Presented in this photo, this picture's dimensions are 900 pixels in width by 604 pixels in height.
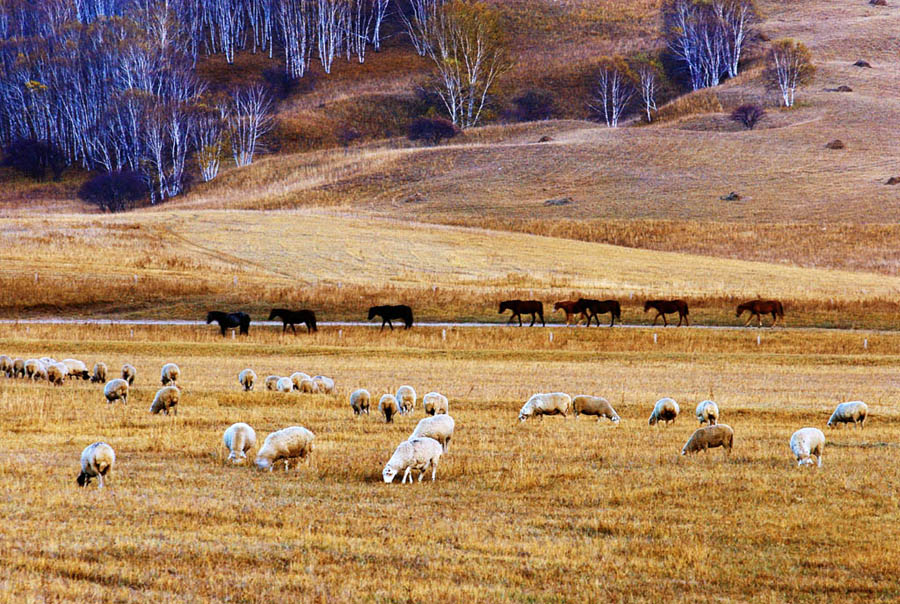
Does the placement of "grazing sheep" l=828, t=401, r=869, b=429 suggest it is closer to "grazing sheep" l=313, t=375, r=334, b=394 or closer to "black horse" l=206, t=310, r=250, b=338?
"grazing sheep" l=313, t=375, r=334, b=394

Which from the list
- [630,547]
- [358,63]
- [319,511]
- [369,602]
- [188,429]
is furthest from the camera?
[358,63]

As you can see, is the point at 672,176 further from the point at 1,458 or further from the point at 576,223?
the point at 1,458

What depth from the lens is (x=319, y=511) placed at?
1205 cm

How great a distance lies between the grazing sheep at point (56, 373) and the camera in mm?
27203

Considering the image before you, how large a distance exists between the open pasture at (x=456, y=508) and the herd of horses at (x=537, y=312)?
65.4 feet

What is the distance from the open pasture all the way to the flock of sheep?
0.35 m

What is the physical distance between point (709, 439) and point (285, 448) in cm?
707

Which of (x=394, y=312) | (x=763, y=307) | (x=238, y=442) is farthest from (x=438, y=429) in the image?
(x=763, y=307)

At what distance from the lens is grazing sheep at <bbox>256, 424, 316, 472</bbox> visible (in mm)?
14836

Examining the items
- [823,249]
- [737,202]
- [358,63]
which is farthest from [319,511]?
[358,63]

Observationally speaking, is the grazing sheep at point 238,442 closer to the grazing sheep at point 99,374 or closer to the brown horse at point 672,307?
the grazing sheep at point 99,374

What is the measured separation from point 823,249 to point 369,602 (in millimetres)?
72410

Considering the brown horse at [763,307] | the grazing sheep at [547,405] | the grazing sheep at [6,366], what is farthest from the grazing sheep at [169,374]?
the brown horse at [763,307]

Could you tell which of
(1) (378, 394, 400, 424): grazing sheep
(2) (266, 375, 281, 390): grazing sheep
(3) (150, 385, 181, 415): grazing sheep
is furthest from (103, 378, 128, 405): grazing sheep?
(1) (378, 394, 400, 424): grazing sheep
